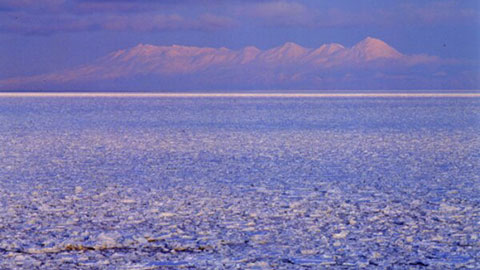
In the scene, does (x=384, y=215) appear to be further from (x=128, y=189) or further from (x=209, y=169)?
(x=209, y=169)

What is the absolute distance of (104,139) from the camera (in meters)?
11.0

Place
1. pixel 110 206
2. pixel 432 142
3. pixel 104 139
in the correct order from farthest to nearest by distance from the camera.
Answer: pixel 104 139, pixel 432 142, pixel 110 206

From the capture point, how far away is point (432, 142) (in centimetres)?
1024

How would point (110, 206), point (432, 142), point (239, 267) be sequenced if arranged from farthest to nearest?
1. point (432, 142)
2. point (110, 206)
3. point (239, 267)

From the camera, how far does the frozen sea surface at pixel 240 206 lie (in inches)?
144

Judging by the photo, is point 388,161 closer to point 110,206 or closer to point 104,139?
point 110,206

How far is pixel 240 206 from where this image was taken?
16.5 ft

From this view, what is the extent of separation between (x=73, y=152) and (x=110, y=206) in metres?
4.04

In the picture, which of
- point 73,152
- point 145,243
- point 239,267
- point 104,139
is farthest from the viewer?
point 104,139

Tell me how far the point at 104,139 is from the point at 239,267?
784 cm

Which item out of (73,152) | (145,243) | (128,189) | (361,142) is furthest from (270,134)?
(145,243)

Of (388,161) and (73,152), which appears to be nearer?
(388,161)

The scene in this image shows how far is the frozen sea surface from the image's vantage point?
3654mm

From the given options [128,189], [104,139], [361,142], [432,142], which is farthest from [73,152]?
[432,142]
